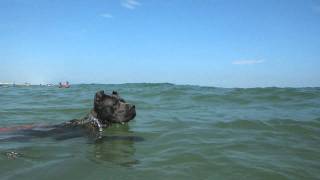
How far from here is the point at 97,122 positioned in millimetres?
8812

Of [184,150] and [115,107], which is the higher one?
[115,107]

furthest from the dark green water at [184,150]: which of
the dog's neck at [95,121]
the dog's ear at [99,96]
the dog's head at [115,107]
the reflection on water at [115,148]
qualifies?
the dog's ear at [99,96]

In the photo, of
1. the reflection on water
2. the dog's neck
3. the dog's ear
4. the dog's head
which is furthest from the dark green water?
the dog's ear

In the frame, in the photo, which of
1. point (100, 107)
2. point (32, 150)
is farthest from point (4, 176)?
point (100, 107)

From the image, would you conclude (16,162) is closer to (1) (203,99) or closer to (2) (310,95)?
(1) (203,99)

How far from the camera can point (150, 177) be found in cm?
570

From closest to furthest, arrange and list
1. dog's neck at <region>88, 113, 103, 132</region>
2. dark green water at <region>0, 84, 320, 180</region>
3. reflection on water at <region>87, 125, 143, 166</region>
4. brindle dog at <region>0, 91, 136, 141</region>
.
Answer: dark green water at <region>0, 84, 320, 180</region> → reflection on water at <region>87, 125, 143, 166</region> → brindle dog at <region>0, 91, 136, 141</region> → dog's neck at <region>88, 113, 103, 132</region>

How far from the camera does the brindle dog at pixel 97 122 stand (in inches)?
331

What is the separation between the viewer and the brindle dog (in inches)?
331

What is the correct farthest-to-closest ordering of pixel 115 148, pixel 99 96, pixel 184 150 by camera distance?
1. pixel 99 96
2. pixel 115 148
3. pixel 184 150

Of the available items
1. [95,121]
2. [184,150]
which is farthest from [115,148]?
[95,121]

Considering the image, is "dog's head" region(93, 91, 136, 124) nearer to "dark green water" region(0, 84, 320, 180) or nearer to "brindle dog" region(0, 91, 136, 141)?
"brindle dog" region(0, 91, 136, 141)

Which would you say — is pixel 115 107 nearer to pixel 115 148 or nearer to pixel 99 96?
pixel 99 96

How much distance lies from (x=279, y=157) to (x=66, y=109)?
9080 mm
